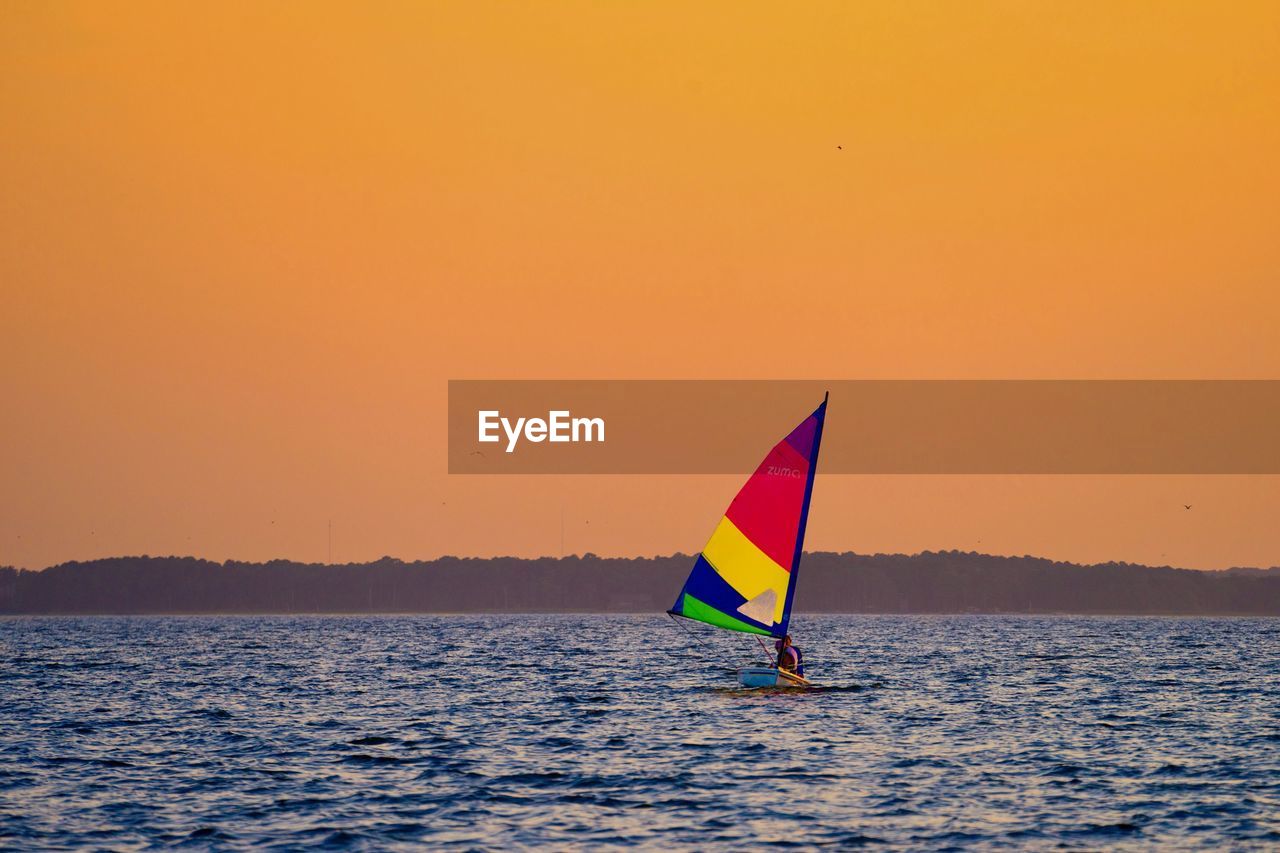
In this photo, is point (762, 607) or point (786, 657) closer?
point (762, 607)

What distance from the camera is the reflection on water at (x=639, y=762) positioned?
29.4 m

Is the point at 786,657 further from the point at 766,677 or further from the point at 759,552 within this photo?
the point at 759,552

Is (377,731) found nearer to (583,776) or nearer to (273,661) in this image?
(583,776)

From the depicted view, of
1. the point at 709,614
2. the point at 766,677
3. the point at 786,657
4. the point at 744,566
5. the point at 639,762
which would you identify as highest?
the point at 744,566

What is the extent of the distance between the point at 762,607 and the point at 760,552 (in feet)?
6.32

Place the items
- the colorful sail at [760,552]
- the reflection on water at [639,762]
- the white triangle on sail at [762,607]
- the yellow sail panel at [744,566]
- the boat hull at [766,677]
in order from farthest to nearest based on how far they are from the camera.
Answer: the boat hull at [766,677] → the white triangle on sail at [762,607] → the yellow sail panel at [744,566] → the colorful sail at [760,552] → the reflection on water at [639,762]

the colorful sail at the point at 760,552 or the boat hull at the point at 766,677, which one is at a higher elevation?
the colorful sail at the point at 760,552

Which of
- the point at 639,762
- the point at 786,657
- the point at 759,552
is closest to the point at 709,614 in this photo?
the point at 759,552

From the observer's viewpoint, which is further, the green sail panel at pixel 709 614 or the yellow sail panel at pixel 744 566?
the green sail panel at pixel 709 614

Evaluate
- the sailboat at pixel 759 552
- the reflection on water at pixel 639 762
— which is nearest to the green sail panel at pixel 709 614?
the sailboat at pixel 759 552

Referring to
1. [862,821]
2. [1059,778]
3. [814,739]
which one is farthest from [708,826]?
[814,739]

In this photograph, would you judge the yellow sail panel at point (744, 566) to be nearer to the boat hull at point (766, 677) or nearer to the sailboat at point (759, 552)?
the sailboat at point (759, 552)

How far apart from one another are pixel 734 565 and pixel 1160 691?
90.1ft

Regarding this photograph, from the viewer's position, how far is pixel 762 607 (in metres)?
51.0
